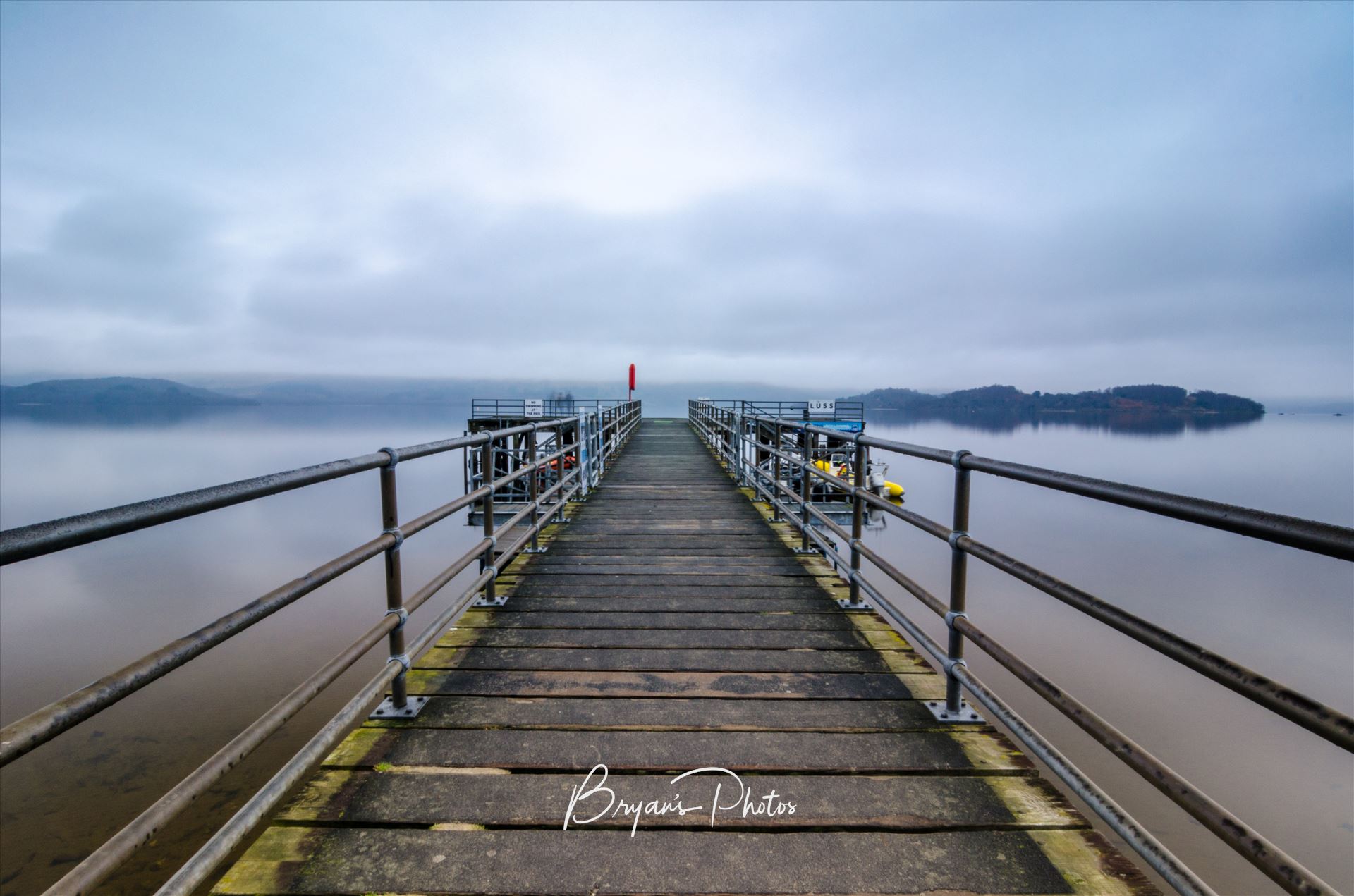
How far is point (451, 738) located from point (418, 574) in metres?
19.5

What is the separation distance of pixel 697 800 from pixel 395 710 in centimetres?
137

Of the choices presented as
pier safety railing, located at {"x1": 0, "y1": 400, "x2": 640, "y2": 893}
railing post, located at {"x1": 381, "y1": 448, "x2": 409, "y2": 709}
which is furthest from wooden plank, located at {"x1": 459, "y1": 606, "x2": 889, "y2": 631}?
railing post, located at {"x1": 381, "y1": 448, "x2": 409, "y2": 709}

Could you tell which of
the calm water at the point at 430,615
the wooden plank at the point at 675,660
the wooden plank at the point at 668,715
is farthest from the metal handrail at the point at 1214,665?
the calm water at the point at 430,615

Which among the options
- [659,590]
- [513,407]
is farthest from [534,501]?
[513,407]

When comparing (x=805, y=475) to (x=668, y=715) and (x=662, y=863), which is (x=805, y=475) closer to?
(x=668, y=715)

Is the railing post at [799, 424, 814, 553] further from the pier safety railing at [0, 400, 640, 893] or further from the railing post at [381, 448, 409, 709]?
the railing post at [381, 448, 409, 709]

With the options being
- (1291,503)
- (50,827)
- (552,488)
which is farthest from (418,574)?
(1291,503)

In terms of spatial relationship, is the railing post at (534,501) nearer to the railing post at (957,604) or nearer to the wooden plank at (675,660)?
the wooden plank at (675,660)

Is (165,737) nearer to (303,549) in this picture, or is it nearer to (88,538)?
(88,538)

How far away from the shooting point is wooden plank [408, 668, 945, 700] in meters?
2.68

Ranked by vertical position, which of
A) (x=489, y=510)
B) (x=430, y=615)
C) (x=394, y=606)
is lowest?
(x=430, y=615)

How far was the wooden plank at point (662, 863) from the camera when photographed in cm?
165

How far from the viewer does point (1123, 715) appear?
11211mm

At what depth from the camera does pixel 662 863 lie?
68.0 inches
